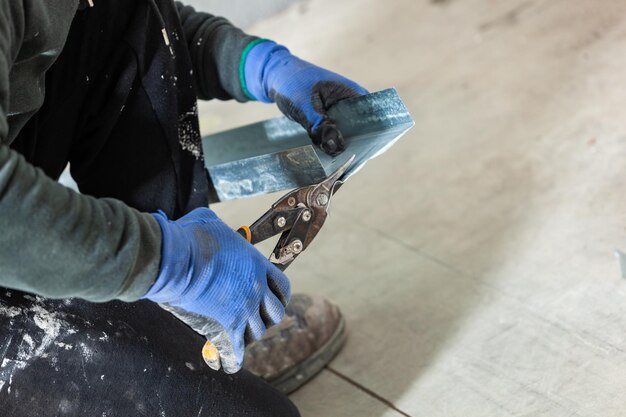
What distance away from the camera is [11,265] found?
3.15 feet

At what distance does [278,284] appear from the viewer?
1230 millimetres

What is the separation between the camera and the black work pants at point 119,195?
122cm

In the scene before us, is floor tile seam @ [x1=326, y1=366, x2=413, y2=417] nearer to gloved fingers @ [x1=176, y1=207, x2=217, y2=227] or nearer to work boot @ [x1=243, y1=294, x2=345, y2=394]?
work boot @ [x1=243, y1=294, x2=345, y2=394]

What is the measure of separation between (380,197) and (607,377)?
906 millimetres

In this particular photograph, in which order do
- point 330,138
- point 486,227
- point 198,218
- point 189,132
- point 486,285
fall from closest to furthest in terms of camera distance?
1. point 198,218
2. point 330,138
3. point 189,132
4. point 486,285
5. point 486,227

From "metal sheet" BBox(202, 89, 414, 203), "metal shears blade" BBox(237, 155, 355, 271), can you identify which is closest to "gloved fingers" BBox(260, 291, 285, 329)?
"metal shears blade" BBox(237, 155, 355, 271)

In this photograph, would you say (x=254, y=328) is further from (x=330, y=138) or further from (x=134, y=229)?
(x=330, y=138)

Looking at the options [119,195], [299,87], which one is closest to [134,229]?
[119,195]

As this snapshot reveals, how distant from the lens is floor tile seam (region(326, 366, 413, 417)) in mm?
1468

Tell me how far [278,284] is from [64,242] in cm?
37

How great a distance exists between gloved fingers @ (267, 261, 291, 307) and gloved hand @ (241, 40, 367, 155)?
1.09 feet

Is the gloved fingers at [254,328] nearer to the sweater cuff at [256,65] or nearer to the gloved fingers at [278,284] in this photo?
the gloved fingers at [278,284]

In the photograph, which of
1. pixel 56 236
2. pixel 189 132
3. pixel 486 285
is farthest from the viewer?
pixel 486 285

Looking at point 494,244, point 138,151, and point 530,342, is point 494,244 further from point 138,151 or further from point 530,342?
point 138,151
